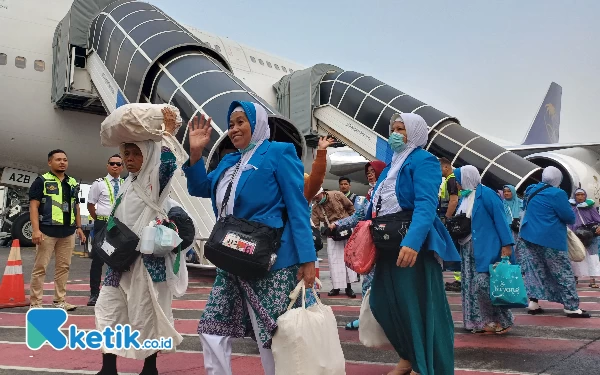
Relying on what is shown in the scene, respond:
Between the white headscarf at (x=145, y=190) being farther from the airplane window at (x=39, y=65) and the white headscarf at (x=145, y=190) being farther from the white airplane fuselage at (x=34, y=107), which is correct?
the airplane window at (x=39, y=65)

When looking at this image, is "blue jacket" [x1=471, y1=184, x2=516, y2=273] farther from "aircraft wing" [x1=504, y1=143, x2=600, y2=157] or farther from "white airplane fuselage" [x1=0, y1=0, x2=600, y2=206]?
"aircraft wing" [x1=504, y1=143, x2=600, y2=157]

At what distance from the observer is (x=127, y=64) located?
32.4ft

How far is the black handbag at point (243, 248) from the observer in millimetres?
2336

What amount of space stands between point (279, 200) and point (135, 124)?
1057 millimetres

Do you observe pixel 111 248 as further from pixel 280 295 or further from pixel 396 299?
pixel 396 299

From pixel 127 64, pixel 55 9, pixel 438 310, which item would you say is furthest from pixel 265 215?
pixel 55 9

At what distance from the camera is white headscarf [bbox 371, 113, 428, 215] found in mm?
3225

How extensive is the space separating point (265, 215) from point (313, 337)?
0.62m

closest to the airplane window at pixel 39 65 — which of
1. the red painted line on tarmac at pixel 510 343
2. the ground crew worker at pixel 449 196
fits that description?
the ground crew worker at pixel 449 196

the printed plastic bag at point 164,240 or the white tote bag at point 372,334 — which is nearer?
the printed plastic bag at point 164,240

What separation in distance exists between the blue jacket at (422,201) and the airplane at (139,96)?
3.88 m

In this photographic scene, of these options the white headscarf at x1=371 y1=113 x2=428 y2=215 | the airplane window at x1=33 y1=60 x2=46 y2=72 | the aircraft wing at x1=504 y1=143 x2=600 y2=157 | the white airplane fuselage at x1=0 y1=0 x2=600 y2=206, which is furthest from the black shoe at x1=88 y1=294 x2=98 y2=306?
the aircraft wing at x1=504 y1=143 x2=600 y2=157

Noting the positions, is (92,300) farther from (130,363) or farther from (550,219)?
(550,219)

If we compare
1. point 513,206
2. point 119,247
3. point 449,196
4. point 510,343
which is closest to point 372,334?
point 119,247
